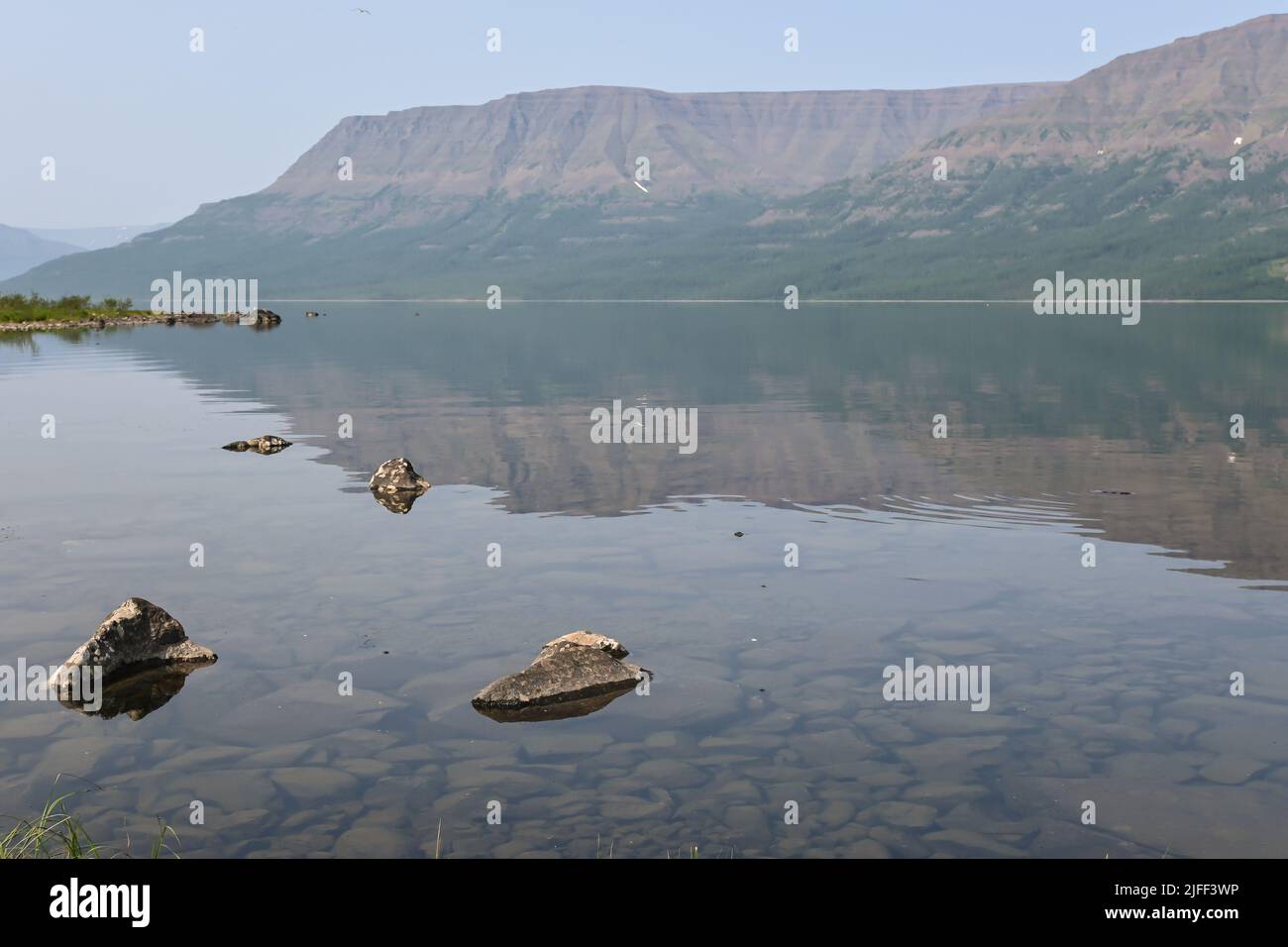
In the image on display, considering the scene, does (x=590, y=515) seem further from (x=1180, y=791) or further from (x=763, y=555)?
(x=1180, y=791)

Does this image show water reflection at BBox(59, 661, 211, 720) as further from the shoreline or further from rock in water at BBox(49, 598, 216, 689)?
the shoreline

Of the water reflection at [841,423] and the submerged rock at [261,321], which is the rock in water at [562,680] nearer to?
the water reflection at [841,423]

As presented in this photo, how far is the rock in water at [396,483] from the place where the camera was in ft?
117

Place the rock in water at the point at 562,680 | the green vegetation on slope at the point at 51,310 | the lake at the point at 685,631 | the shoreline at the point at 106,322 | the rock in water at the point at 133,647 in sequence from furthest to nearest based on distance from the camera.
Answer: the green vegetation on slope at the point at 51,310 < the shoreline at the point at 106,322 < the rock in water at the point at 133,647 < the rock in water at the point at 562,680 < the lake at the point at 685,631

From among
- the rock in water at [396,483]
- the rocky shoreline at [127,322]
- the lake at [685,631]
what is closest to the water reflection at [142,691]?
the lake at [685,631]

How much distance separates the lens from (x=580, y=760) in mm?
15812

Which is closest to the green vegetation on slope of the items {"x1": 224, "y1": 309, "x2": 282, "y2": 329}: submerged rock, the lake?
{"x1": 224, "y1": 309, "x2": 282, "y2": 329}: submerged rock

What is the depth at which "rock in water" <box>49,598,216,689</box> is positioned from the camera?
61.9 feet

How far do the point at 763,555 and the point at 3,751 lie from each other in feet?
52.4

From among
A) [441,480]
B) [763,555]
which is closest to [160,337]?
[441,480]

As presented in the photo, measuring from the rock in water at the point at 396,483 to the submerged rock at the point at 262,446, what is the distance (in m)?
10.1

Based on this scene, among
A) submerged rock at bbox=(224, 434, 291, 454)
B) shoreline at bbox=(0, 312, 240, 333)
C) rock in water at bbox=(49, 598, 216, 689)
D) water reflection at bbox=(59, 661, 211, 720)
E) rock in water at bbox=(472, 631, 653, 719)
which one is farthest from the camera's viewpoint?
shoreline at bbox=(0, 312, 240, 333)

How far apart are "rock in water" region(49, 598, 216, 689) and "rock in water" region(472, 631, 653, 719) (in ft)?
16.7
